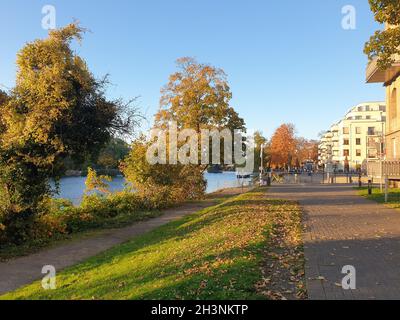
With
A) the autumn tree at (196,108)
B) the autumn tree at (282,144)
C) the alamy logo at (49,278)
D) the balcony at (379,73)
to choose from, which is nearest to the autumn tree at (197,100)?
the autumn tree at (196,108)

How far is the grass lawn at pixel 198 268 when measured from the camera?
19.0 ft

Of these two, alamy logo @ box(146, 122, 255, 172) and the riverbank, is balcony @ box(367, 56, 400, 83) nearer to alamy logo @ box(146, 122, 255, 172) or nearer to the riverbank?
alamy logo @ box(146, 122, 255, 172)

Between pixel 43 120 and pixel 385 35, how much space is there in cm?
1088

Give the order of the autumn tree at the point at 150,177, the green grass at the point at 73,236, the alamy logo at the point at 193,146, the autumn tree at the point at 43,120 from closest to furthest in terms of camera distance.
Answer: the green grass at the point at 73,236
the autumn tree at the point at 43,120
the autumn tree at the point at 150,177
the alamy logo at the point at 193,146

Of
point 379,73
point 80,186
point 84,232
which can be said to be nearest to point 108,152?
A: point 84,232

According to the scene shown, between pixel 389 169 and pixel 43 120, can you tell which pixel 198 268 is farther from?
pixel 389 169

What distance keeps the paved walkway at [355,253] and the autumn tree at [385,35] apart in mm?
5239

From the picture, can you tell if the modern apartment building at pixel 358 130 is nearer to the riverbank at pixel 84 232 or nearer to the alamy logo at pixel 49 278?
the riverbank at pixel 84 232

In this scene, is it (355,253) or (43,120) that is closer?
(355,253)

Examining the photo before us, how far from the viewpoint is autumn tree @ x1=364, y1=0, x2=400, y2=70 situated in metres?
12.1

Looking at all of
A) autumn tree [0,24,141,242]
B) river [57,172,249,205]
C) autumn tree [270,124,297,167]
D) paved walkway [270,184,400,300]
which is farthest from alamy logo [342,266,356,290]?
autumn tree [270,124,297,167]

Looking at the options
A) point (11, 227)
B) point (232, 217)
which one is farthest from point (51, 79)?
point (232, 217)

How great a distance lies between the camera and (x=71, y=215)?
1545 centimetres

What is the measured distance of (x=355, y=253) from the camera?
316 inches
